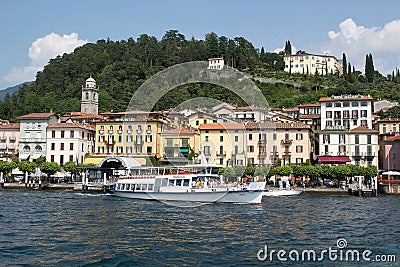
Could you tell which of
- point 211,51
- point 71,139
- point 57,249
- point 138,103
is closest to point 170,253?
point 57,249

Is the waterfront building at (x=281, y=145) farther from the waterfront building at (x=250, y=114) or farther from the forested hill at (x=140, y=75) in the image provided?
the forested hill at (x=140, y=75)

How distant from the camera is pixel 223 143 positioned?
7275 cm

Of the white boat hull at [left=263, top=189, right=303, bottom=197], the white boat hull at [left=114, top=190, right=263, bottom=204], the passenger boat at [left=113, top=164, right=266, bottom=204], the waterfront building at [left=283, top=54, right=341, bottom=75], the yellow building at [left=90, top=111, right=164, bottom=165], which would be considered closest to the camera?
the white boat hull at [left=114, top=190, right=263, bottom=204]

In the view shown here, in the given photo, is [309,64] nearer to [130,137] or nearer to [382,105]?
[382,105]

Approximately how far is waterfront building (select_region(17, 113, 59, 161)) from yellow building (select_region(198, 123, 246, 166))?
83.4 feet

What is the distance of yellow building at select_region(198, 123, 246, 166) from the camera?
7169cm

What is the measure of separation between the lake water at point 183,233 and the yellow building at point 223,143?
1189 inches

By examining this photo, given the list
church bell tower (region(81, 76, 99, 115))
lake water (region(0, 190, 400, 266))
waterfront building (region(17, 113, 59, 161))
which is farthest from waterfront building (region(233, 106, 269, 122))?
lake water (region(0, 190, 400, 266))

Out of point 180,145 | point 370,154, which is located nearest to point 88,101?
point 180,145

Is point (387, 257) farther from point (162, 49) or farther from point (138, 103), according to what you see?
point (162, 49)

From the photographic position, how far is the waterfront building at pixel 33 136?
255 feet

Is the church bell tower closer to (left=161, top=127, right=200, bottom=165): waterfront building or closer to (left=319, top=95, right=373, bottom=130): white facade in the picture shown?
(left=161, top=127, right=200, bottom=165): waterfront building

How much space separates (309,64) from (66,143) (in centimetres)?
9202

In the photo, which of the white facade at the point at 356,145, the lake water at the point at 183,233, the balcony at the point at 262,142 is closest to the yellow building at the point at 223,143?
the balcony at the point at 262,142
